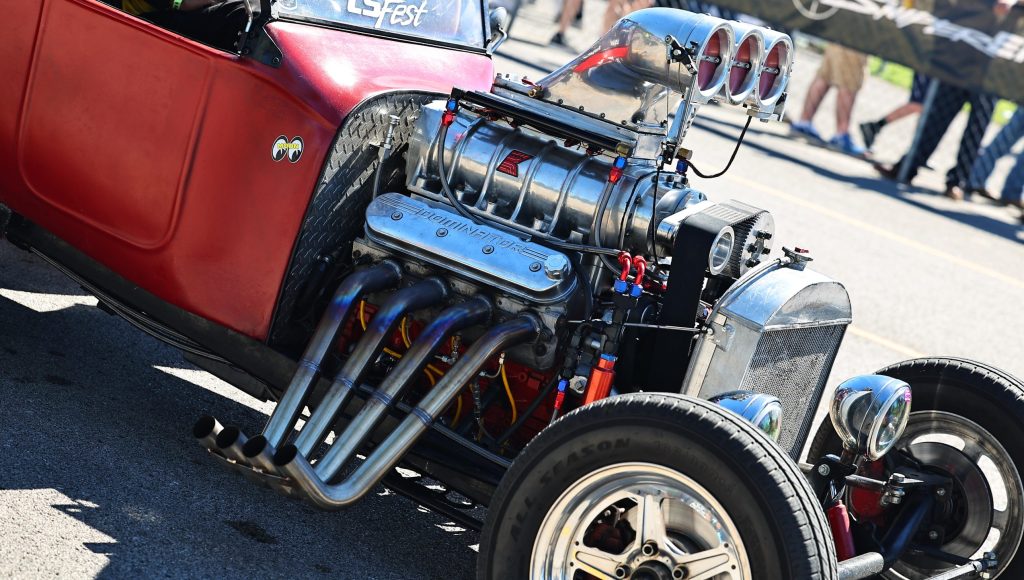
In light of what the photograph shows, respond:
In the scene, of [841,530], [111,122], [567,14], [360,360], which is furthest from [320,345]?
[567,14]

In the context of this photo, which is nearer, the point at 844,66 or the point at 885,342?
the point at 885,342

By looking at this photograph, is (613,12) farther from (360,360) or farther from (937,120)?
(360,360)

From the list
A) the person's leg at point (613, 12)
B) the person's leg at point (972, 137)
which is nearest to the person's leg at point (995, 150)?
the person's leg at point (972, 137)

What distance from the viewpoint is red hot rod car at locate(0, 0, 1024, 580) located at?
3395 millimetres

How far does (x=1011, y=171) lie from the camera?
44.3 ft

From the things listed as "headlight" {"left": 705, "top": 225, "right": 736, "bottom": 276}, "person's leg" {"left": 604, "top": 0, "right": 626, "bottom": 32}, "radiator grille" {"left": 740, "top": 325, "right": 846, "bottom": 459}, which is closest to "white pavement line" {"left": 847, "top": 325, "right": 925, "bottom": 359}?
"radiator grille" {"left": 740, "top": 325, "right": 846, "bottom": 459}

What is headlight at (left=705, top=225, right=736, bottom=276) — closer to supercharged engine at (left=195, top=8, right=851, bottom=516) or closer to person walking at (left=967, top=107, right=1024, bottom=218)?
supercharged engine at (left=195, top=8, right=851, bottom=516)

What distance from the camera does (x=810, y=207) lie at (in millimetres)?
10570

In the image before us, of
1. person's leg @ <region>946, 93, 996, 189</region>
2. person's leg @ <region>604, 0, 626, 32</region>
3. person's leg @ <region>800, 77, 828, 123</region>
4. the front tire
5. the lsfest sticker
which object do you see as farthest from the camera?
person's leg @ <region>604, 0, 626, 32</region>

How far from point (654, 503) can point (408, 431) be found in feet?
2.48

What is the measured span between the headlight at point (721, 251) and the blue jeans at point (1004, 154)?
35.8 ft

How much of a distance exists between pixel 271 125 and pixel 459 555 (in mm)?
1409

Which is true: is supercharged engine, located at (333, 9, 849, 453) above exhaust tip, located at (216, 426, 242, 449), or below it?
above

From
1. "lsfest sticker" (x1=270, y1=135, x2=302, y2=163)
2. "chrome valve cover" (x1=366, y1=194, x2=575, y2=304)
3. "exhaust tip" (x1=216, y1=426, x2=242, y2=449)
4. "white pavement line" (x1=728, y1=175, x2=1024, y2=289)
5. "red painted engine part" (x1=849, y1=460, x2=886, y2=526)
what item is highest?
"lsfest sticker" (x1=270, y1=135, x2=302, y2=163)
